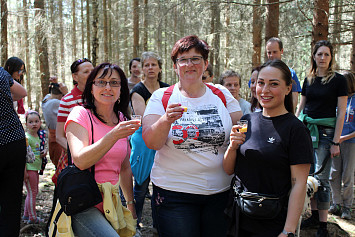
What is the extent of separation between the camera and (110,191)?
2.38 meters

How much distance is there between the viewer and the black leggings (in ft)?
9.41

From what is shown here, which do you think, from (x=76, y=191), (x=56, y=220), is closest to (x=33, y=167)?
(x=56, y=220)

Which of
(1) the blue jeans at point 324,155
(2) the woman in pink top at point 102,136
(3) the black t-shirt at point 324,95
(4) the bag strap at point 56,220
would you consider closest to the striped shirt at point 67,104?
(2) the woman in pink top at point 102,136

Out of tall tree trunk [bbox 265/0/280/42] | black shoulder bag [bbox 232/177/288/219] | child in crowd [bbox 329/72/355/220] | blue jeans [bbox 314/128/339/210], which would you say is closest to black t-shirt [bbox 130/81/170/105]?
black shoulder bag [bbox 232/177/288/219]

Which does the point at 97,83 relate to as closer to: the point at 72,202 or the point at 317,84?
the point at 72,202

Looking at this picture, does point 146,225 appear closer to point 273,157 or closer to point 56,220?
point 56,220

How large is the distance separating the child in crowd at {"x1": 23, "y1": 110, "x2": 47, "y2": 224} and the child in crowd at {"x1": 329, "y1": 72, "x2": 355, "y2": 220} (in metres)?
4.87

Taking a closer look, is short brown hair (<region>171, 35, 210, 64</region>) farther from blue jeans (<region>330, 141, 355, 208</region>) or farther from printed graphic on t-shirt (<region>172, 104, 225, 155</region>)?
blue jeans (<region>330, 141, 355, 208</region>)

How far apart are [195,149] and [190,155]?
0.22ft

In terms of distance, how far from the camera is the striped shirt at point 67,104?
12.1 ft

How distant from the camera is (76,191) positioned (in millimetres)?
2186

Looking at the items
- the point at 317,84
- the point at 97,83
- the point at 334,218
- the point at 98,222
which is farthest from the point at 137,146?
the point at 334,218

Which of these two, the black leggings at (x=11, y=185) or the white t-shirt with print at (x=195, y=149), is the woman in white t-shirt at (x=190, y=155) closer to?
the white t-shirt with print at (x=195, y=149)

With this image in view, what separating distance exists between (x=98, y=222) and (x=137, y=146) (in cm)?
179
